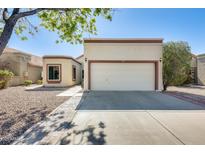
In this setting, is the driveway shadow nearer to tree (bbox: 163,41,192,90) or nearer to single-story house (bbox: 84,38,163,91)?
single-story house (bbox: 84,38,163,91)

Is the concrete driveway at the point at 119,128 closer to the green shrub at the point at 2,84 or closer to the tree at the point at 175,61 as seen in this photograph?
the tree at the point at 175,61

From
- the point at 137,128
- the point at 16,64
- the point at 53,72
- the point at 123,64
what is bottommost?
the point at 137,128

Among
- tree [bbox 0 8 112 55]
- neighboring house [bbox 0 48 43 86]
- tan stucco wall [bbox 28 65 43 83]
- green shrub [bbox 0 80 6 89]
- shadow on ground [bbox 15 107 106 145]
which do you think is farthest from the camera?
tan stucco wall [bbox 28 65 43 83]

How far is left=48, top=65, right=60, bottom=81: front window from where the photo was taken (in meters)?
18.2

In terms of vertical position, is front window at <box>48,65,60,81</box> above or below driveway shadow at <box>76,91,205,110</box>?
above

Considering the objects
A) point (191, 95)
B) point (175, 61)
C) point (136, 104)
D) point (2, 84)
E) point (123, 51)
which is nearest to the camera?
point (136, 104)

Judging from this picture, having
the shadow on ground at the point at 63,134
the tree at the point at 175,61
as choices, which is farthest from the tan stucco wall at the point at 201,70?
the shadow on ground at the point at 63,134

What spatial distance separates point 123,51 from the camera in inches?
558

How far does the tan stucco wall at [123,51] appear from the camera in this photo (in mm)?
14039

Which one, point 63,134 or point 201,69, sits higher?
point 201,69

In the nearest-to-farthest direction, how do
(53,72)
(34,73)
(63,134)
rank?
(63,134) → (53,72) → (34,73)

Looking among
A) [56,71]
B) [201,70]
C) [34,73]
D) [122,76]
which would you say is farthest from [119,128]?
[201,70]

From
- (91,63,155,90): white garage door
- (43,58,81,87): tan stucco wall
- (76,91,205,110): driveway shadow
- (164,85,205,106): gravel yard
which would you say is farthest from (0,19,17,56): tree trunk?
(43,58,81,87): tan stucco wall

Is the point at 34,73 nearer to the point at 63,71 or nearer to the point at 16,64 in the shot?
the point at 16,64
